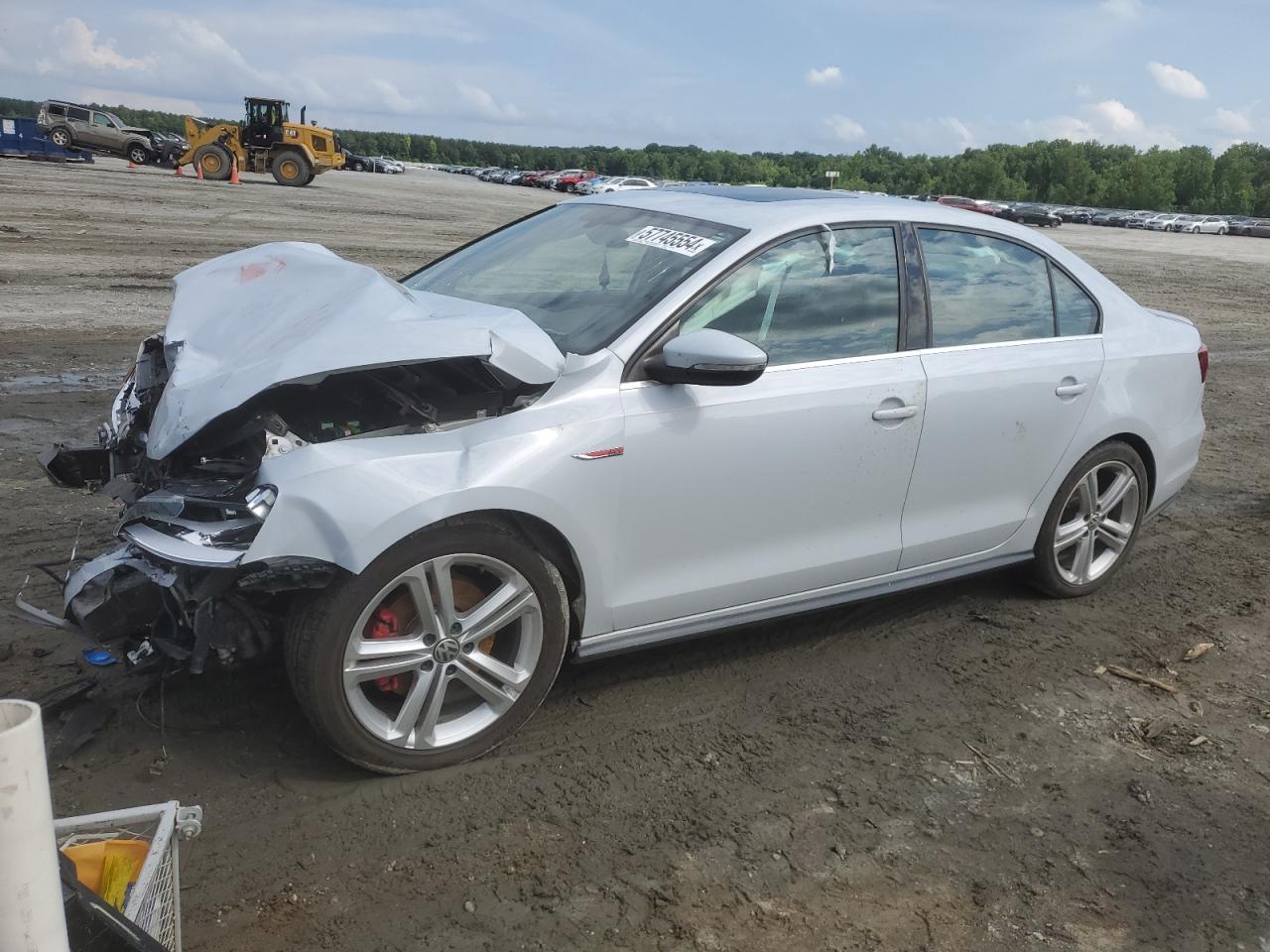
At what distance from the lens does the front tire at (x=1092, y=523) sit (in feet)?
16.1

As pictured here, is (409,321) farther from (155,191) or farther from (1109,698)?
(155,191)

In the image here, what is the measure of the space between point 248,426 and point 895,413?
7.41ft

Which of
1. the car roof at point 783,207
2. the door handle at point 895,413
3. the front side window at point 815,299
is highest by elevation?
the car roof at point 783,207

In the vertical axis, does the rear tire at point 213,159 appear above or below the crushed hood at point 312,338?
above

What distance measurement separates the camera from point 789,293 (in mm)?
3994

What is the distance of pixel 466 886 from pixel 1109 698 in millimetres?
2649

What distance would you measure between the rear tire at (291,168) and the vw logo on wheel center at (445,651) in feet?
119

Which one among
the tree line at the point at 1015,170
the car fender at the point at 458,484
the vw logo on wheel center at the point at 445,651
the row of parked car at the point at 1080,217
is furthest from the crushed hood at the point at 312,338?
the tree line at the point at 1015,170

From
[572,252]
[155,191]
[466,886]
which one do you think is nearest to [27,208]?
[155,191]

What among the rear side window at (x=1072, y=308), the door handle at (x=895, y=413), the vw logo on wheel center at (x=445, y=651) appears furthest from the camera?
the rear side window at (x=1072, y=308)

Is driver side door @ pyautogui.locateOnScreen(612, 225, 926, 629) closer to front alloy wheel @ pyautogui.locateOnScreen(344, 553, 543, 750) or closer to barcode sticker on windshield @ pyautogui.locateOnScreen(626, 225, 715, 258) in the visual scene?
barcode sticker on windshield @ pyautogui.locateOnScreen(626, 225, 715, 258)

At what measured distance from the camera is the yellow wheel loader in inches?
1398

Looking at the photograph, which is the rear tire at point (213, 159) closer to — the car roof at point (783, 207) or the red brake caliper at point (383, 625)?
the car roof at point (783, 207)

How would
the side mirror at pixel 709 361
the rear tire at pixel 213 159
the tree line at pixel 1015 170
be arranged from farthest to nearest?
the tree line at pixel 1015 170, the rear tire at pixel 213 159, the side mirror at pixel 709 361
